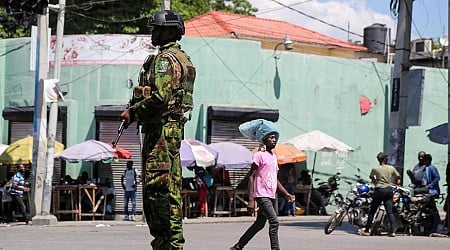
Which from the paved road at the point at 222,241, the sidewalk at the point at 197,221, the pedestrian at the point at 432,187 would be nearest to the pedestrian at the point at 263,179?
the paved road at the point at 222,241

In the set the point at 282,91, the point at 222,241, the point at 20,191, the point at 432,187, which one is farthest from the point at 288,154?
the point at 222,241

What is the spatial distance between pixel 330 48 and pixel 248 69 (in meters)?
11.9

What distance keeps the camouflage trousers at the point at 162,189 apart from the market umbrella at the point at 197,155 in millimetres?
18905

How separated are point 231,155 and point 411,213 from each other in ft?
29.6

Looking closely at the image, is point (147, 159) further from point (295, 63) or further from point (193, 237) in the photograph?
point (295, 63)

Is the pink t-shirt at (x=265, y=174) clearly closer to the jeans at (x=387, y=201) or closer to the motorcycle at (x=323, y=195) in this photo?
the jeans at (x=387, y=201)

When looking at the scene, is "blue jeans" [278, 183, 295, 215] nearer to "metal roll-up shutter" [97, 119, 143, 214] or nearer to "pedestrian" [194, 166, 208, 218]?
"pedestrian" [194, 166, 208, 218]

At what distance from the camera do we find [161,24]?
24.8 ft

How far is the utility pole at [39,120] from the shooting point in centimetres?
2372

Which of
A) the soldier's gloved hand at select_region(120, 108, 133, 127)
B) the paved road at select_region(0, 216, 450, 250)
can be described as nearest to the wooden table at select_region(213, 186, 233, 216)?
the paved road at select_region(0, 216, 450, 250)

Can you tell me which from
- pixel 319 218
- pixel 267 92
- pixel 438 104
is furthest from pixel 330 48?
pixel 319 218

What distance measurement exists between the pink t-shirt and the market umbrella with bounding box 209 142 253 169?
49.3 feet

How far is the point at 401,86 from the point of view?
70.5 ft

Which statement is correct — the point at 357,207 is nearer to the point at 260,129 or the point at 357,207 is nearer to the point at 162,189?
the point at 260,129
